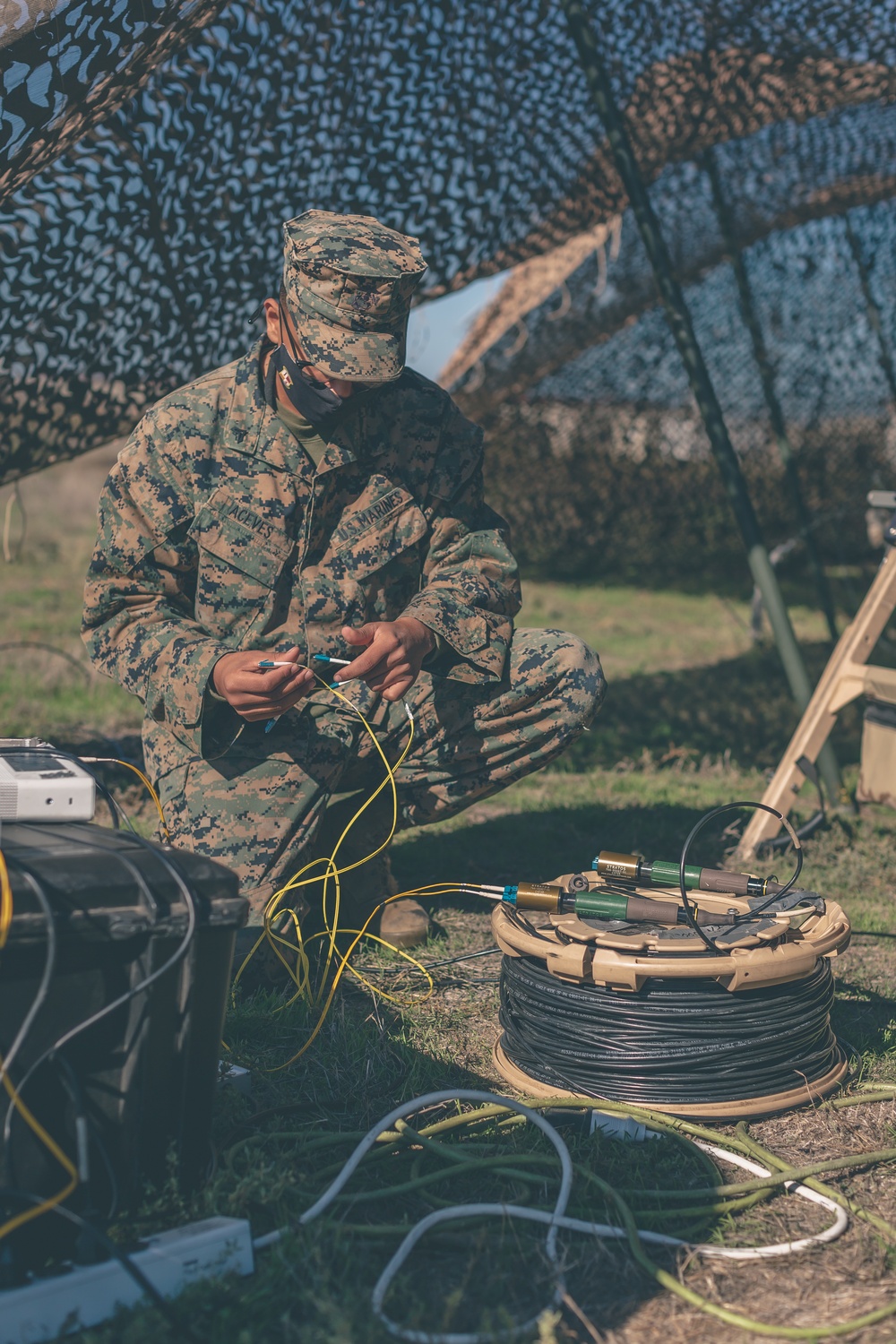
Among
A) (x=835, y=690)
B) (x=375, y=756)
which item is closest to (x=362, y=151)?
(x=375, y=756)

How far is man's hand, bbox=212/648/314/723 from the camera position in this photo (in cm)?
224

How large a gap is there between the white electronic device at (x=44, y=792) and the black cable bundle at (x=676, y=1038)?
33.7 inches

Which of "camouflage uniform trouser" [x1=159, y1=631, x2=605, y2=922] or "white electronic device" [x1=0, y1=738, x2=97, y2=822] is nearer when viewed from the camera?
"white electronic device" [x1=0, y1=738, x2=97, y2=822]

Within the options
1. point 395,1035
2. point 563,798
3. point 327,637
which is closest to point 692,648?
point 563,798

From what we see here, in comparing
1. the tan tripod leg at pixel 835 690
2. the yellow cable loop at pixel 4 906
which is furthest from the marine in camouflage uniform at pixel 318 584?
the yellow cable loop at pixel 4 906

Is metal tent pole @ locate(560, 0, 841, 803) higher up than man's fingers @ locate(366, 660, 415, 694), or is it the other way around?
metal tent pole @ locate(560, 0, 841, 803)

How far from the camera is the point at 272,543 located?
274 cm

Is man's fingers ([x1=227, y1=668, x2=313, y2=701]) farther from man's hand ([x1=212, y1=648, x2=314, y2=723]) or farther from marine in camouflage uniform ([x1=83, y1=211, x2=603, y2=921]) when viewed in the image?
marine in camouflage uniform ([x1=83, y1=211, x2=603, y2=921])

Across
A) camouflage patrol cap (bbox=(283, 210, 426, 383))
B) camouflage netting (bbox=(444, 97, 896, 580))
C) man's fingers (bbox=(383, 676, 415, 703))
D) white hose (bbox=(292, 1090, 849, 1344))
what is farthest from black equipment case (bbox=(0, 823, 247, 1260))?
camouflage netting (bbox=(444, 97, 896, 580))

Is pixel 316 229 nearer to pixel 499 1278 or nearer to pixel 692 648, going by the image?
pixel 499 1278

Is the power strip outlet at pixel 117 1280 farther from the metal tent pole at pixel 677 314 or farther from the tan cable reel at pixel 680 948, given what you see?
the metal tent pole at pixel 677 314

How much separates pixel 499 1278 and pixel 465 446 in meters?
1.93

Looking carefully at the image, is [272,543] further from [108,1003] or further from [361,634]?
[108,1003]

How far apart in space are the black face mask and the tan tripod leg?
1.62m
